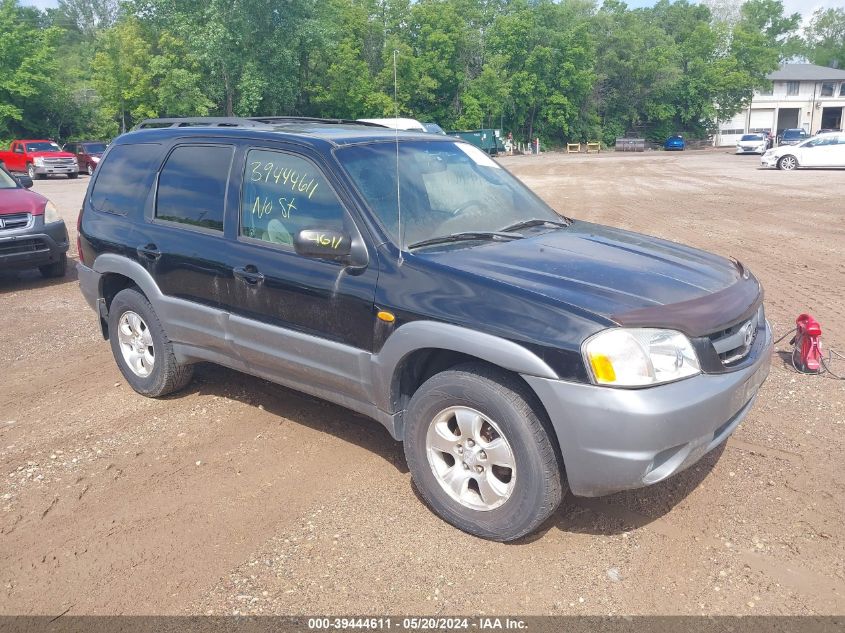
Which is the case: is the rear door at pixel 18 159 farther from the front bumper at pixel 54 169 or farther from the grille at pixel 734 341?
the grille at pixel 734 341

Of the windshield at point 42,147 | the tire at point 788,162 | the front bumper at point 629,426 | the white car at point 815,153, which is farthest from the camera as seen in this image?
the windshield at point 42,147

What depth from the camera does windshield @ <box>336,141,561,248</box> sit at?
397 cm

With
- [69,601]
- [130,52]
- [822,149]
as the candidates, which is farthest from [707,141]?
[69,601]

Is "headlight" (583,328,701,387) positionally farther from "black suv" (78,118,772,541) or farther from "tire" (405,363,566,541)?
"tire" (405,363,566,541)

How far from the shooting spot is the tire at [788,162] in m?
28.9

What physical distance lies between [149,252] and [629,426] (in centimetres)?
348

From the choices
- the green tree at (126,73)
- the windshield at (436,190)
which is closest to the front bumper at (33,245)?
the windshield at (436,190)

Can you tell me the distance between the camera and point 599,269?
3.60m

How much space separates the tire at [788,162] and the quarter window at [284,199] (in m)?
29.5

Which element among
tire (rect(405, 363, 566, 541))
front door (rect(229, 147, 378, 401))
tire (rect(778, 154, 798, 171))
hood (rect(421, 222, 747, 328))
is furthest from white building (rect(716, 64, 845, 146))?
tire (rect(405, 363, 566, 541))

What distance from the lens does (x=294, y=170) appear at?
424 cm

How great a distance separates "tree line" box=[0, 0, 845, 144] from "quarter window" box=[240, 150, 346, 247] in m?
31.7

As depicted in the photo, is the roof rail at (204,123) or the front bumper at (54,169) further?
the front bumper at (54,169)

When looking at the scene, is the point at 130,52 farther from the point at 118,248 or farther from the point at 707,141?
the point at 707,141
